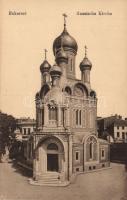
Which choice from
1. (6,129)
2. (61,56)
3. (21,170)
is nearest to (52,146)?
(21,170)

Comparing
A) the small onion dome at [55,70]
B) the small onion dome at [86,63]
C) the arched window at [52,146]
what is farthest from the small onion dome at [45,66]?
the arched window at [52,146]

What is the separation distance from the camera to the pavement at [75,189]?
5062mm

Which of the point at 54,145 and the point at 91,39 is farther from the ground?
the point at 91,39

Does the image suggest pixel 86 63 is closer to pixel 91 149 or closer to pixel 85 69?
pixel 85 69

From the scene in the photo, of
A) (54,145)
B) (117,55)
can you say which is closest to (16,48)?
(117,55)

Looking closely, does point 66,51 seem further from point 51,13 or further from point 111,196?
point 111,196

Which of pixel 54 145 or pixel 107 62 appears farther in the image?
pixel 54 145

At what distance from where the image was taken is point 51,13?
5.30 m

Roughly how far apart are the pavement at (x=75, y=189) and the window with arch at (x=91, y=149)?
1.17 m

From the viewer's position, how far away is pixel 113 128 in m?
6.19

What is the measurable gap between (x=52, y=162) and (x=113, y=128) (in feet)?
4.45

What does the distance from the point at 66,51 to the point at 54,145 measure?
6.95 feet

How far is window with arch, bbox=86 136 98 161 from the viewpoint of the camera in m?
6.82

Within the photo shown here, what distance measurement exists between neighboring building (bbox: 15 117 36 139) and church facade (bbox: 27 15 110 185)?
15 centimetres
